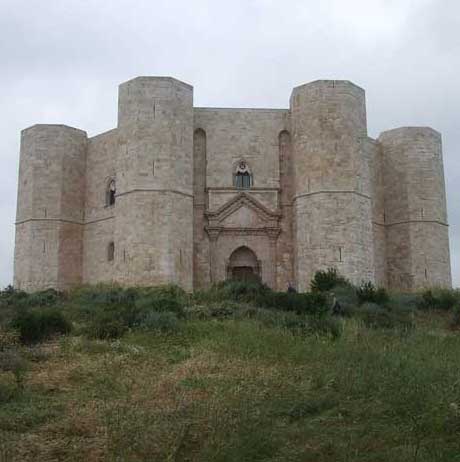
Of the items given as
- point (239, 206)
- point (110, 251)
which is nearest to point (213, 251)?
point (239, 206)

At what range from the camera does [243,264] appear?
86.7 feet

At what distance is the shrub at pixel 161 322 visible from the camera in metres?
13.9

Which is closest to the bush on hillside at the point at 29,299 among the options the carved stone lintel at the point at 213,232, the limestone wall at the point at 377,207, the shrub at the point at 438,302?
the carved stone lintel at the point at 213,232

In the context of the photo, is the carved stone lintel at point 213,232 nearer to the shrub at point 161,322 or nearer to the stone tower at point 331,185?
the stone tower at point 331,185

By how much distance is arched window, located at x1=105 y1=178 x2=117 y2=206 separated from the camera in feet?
90.4

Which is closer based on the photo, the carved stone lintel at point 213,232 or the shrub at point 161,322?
the shrub at point 161,322

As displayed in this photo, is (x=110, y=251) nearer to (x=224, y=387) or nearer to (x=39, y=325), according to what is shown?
(x=39, y=325)

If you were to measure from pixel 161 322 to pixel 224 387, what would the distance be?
505 cm

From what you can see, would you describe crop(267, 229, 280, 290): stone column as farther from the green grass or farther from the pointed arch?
the green grass

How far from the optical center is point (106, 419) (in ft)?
26.3

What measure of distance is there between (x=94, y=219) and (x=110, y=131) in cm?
349

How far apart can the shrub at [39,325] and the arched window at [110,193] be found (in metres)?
13.5

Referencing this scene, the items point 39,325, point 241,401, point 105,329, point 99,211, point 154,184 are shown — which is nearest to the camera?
point 241,401

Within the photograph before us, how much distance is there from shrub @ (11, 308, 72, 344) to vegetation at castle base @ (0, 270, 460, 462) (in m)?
0.03
